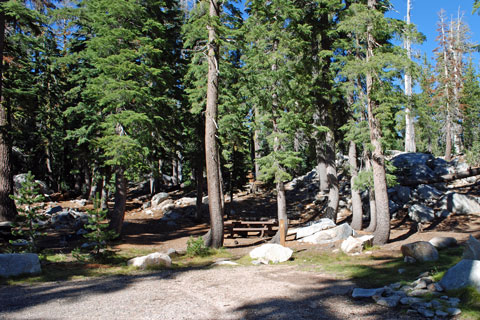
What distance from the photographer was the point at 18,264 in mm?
7809

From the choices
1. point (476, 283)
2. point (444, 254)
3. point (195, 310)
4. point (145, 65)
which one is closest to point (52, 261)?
point (195, 310)

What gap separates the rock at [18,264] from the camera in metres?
7.54

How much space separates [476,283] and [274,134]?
9620 millimetres

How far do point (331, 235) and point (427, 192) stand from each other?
33.2ft

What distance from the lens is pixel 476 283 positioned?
16.4 feet

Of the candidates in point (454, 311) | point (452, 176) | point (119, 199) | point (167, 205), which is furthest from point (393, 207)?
point (167, 205)

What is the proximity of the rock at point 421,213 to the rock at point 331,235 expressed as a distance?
20.2ft

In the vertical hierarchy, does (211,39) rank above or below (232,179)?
above

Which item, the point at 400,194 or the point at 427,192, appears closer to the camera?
the point at 427,192

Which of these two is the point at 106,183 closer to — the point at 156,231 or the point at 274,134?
the point at 156,231

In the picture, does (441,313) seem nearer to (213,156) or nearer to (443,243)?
(443,243)

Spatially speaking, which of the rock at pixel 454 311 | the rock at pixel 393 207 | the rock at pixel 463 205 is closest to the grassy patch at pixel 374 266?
the rock at pixel 454 311

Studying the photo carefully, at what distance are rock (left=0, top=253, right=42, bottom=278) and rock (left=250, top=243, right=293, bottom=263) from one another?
6.03 m

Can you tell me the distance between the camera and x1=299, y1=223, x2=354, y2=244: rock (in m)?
12.8
